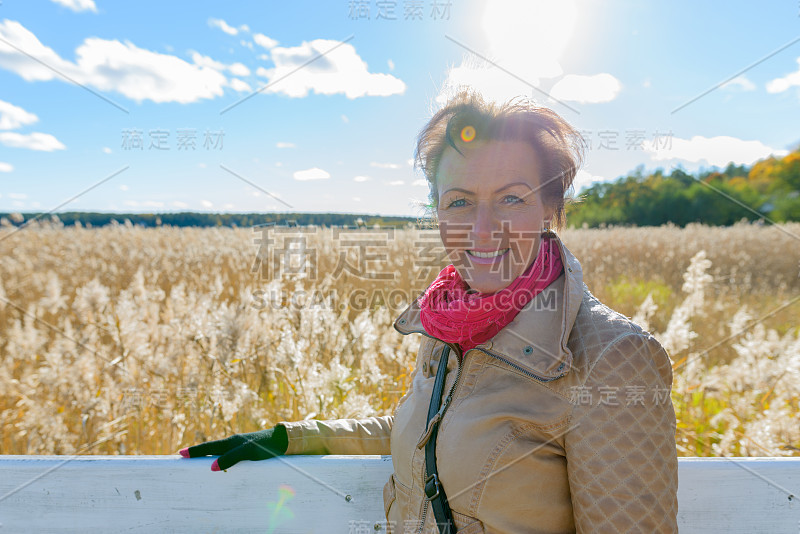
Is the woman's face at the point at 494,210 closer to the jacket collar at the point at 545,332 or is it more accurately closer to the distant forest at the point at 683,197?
the jacket collar at the point at 545,332

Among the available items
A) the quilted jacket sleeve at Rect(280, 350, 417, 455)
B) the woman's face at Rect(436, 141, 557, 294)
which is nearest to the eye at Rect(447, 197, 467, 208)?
the woman's face at Rect(436, 141, 557, 294)

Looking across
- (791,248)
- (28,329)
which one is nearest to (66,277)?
(28,329)

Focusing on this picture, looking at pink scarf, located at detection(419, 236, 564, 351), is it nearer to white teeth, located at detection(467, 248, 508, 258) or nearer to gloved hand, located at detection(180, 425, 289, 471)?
white teeth, located at detection(467, 248, 508, 258)

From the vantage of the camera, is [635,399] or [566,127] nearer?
[635,399]

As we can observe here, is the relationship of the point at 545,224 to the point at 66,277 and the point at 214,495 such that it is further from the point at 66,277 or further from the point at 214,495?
the point at 66,277

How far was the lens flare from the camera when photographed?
1411mm

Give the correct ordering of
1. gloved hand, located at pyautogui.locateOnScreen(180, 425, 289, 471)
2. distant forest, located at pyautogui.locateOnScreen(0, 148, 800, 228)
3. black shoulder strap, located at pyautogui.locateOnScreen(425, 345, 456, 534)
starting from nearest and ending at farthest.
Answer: black shoulder strap, located at pyautogui.locateOnScreen(425, 345, 456, 534)
gloved hand, located at pyautogui.locateOnScreen(180, 425, 289, 471)
distant forest, located at pyautogui.locateOnScreen(0, 148, 800, 228)

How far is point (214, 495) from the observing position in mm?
1537

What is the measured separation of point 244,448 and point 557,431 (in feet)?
3.28

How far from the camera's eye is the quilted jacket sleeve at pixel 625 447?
1010mm

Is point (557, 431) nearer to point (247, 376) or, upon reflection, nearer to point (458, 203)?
point (458, 203)

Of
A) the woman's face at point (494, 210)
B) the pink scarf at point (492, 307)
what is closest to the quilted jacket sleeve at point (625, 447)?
the pink scarf at point (492, 307)

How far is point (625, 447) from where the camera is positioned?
1020mm

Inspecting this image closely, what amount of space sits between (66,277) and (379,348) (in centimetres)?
542
